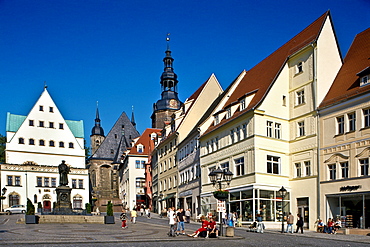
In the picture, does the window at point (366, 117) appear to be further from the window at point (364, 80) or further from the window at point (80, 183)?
the window at point (80, 183)

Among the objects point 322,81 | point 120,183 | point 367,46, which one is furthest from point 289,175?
point 120,183

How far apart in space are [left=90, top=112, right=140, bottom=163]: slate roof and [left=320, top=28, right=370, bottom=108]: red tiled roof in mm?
74789

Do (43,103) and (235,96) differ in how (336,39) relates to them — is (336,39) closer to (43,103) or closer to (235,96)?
(235,96)

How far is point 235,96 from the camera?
44938 millimetres

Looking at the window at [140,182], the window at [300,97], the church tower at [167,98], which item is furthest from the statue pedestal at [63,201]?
the church tower at [167,98]

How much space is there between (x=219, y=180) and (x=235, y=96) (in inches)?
817

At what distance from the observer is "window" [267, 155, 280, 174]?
125ft

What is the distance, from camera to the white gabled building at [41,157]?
7069 centimetres

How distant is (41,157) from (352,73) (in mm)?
53615

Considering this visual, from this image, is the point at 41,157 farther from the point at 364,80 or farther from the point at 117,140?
the point at 364,80

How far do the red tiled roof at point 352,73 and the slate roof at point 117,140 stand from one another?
74.8 m

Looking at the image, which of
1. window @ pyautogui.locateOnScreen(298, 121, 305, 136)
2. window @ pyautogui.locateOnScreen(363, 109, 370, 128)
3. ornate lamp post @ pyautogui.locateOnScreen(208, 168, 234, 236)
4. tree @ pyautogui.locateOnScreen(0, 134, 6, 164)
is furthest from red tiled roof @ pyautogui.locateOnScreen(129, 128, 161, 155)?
ornate lamp post @ pyautogui.locateOnScreen(208, 168, 234, 236)

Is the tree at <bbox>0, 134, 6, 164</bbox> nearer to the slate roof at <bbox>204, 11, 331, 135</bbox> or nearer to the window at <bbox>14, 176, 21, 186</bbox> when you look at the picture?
the window at <bbox>14, 176, 21, 186</bbox>

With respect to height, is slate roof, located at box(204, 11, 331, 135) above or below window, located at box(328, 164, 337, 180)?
above
